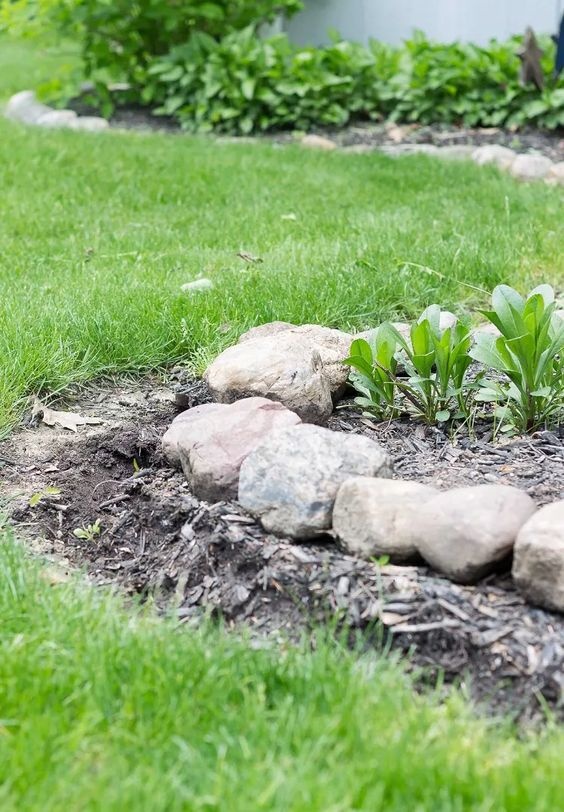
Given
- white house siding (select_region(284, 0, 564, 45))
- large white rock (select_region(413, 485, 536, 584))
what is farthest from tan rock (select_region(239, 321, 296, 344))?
white house siding (select_region(284, 0, 564, 45))

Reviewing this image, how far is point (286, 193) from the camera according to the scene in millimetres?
6168

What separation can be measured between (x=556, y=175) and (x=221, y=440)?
4.95 metres

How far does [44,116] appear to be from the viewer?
9555mm

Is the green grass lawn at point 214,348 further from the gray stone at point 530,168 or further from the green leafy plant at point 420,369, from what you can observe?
the green leafy plant at point 420,369

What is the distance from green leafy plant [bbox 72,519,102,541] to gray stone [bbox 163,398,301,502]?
277 millimetres

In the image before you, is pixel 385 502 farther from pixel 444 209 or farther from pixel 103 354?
pixel 444 209

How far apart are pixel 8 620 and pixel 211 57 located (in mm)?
7977

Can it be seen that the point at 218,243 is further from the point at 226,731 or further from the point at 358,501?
the point at 226,731

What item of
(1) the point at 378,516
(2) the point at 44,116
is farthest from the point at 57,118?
(1) the point at 378,516

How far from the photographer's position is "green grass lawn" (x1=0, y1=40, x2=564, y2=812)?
61.4 inches

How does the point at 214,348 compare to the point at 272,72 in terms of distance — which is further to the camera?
the point at 272,72

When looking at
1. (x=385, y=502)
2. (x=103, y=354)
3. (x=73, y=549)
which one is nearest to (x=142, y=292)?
(x=103, y=354)

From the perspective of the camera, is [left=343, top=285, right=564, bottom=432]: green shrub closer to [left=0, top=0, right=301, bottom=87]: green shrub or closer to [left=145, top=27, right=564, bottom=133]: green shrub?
[left=145, top=27, right=564, bottom=133]: green shrub

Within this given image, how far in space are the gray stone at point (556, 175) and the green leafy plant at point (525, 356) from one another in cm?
414
